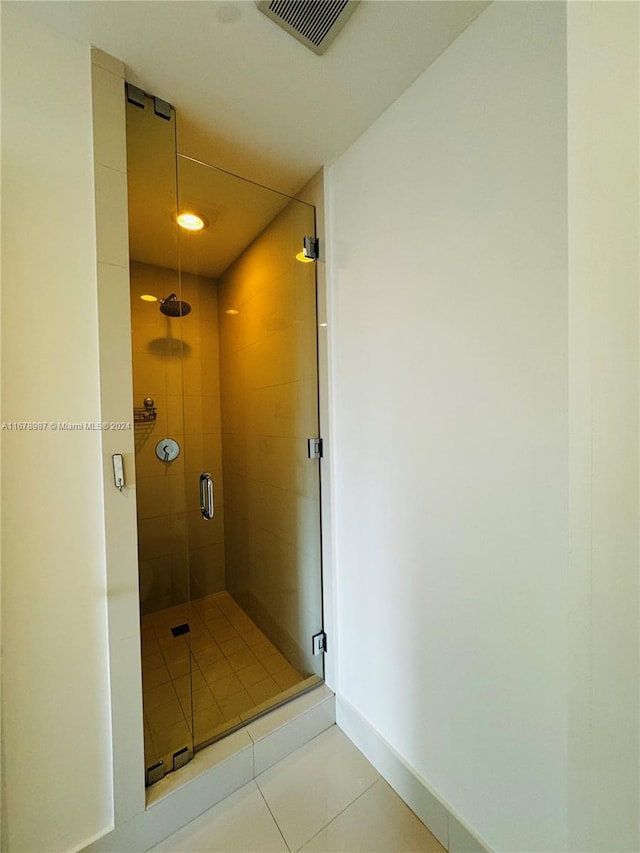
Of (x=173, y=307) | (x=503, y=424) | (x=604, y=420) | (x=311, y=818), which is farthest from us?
(x=173, y=307)

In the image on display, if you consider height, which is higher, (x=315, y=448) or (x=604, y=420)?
(x=604, y=420)

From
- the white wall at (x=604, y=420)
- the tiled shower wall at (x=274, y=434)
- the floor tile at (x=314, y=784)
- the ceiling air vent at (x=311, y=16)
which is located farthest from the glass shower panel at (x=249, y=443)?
the white wall at (x=604, y=420)

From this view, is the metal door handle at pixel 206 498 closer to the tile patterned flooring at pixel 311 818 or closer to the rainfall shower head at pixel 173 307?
the rainfall shower head at pixel 173 307

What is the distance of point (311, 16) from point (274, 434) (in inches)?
60.9

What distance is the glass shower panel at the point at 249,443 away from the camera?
162cm

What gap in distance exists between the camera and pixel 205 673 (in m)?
1.60

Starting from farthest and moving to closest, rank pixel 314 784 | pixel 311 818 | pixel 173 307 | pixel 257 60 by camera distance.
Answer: pixel 173 307 < pixel 314 784 < pixel 311 818 < pixel 257 60

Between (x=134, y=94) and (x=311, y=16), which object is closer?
(x=311, y=16)

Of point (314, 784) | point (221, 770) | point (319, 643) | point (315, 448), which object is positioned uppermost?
point (315, 448)

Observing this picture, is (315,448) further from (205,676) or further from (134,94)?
(134,94)

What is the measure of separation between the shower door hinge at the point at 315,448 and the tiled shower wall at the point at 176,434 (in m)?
0.58

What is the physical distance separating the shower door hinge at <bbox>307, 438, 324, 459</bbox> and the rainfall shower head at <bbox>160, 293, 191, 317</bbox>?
88 centimetres

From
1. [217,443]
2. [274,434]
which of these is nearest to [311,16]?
[274,434]

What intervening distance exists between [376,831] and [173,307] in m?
2.13
